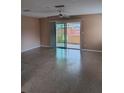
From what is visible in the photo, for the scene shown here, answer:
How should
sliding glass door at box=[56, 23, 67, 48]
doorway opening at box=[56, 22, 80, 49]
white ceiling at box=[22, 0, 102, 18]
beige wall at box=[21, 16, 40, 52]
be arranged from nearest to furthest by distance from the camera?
1. white ceiling at box=[22, 0, 102, 18]
2. beige wall at box=[21, 16, 40, 52]
3. doorway opening at box=[56, 22, 80, 49]
4. sliding glass door at box=[56, 23, 67, 48]

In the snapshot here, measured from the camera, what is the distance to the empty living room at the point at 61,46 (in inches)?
150

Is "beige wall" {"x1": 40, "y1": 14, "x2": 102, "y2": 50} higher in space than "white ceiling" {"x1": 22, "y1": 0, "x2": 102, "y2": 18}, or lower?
lower

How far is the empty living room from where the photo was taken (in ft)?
12.5

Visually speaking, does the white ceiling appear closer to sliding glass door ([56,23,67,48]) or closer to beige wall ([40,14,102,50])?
beige wall ([40,14,102,50])

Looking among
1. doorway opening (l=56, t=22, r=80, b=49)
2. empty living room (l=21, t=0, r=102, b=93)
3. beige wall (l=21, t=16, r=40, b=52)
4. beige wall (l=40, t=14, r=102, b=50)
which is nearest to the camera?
empty living room (l=21, t=0, r=102, b=93)

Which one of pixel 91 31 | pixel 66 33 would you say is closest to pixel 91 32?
pixel 91 31

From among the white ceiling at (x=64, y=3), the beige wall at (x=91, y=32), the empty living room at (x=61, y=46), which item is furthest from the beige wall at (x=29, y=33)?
the beige wall at (x=91, y=32)

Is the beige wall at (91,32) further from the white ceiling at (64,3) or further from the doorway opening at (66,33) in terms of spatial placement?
the white ceiling at (64,3)

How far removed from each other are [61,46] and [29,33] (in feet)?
9.27

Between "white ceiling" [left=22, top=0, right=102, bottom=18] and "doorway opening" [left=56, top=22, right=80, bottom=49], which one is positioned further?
"doorway opening" [left=56, top=22, right=80, bottom=49]

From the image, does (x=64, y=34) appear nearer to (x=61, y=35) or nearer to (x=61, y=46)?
(x=61, y=35)

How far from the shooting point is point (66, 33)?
11188 mm

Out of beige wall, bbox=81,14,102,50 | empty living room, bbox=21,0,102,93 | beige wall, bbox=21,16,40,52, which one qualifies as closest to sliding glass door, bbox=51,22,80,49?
empty living room, bbox=21,0,102,93
